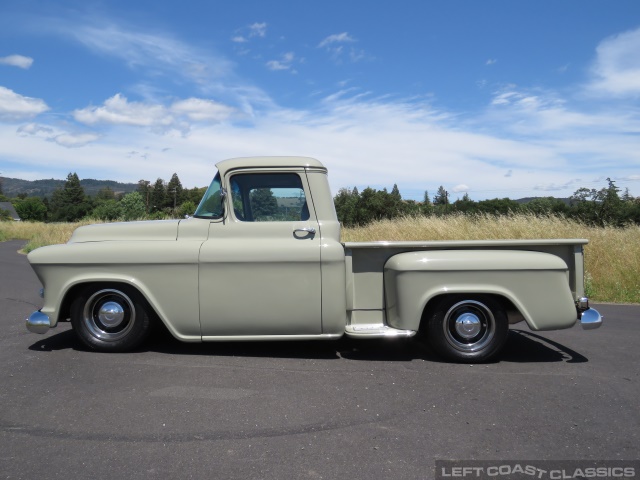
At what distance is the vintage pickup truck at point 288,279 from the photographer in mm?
4508

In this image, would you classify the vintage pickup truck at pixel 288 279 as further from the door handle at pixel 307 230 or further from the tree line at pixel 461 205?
the tree line at pixel 461 205

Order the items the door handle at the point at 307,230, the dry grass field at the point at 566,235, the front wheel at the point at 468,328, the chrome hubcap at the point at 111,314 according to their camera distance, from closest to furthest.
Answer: the front wheel at the point at 468,328 → the door handle at the point at 307,230 → the chrome hubcap at the point at 111,314 → the dry grass field at the point at 566,235

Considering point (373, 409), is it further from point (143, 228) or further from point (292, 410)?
point (143, 228)

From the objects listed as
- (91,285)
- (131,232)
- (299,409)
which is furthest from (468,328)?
(91,285)

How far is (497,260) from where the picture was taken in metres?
4.50

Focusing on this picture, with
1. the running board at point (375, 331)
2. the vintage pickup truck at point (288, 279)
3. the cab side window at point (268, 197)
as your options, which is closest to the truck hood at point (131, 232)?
the vintage pickup truck at point (288, 279)

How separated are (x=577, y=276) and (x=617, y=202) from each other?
64.7ft

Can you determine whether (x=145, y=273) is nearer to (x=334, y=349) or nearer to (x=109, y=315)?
(x=109, y=315)

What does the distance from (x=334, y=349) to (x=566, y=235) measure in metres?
9.47

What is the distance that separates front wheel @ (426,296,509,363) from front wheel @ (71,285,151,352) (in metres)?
2.76

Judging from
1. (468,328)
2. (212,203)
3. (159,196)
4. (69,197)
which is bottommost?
(468,328)

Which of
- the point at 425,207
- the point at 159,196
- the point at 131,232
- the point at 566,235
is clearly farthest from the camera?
the point at 159,196

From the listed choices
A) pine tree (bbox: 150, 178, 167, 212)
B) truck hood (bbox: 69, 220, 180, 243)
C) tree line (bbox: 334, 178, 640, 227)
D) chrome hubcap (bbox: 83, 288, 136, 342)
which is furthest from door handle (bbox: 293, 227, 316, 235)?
pine tree (bbox: 150, 178, 167, 212)

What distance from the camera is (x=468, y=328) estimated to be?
4645 millimetres
